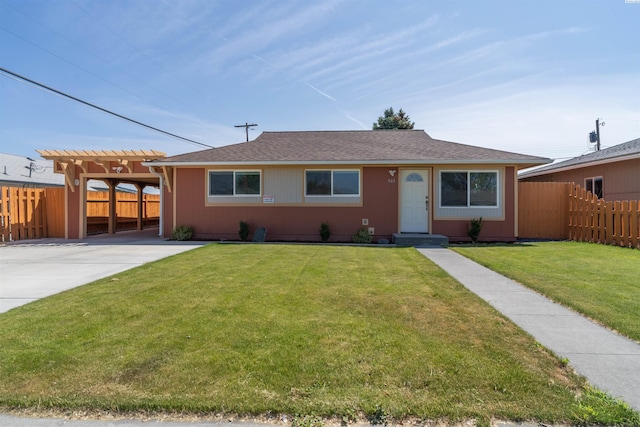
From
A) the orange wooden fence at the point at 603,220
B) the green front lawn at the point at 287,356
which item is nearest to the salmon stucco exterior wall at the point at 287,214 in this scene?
the orange wooden fence at the point at 603,220

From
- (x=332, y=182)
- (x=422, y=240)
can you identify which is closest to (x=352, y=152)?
(x=332, y=182)

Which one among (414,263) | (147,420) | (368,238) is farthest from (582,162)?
(147,420)

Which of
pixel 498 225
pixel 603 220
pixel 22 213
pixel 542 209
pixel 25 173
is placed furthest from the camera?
pixel 25 173

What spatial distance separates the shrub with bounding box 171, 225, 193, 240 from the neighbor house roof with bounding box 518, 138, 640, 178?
16.0 metres

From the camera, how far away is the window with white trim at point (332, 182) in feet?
40.3

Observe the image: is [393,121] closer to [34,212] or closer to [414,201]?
[414,201]

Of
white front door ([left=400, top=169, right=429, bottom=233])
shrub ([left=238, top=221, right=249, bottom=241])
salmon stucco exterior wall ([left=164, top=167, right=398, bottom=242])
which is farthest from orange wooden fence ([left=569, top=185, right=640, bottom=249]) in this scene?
shrub ([left=238, top=221, right=249, bottom=241])

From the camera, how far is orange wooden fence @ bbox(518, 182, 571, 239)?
1228cm

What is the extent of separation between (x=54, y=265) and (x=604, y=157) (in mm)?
18417

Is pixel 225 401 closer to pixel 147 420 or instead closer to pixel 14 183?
pixel 147 420

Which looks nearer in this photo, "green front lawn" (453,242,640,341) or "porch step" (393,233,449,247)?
"green front lawn" (453,242,640,341)

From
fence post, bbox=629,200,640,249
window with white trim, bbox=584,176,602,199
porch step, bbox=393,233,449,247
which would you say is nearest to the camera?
fence post, bbox=629,200,640,249

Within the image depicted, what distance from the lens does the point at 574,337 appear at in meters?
3.53

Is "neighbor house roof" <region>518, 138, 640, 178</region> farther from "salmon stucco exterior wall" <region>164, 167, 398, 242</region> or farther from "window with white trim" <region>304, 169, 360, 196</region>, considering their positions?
"window with white trim" <region>304, 169, 360, 196</region>
